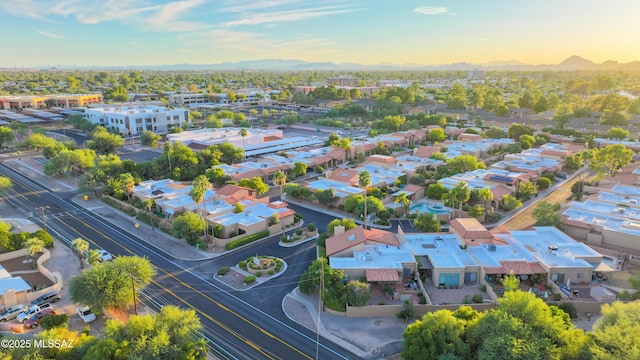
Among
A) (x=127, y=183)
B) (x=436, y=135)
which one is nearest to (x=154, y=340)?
(x=127, y=183)

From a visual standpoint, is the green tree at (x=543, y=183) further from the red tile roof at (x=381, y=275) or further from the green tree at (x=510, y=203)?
the red tile roof at (x=381, y=275)

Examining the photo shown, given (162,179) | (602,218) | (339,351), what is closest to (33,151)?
(162,179)

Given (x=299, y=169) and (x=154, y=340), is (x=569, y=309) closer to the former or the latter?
(x=154, y=340)

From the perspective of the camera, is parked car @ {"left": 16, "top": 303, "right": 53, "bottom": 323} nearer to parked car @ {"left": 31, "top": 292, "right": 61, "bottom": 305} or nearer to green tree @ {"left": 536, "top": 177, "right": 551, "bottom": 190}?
parked car @ {"left": 31, "top": 292, "right": 61, "bottom": 305}

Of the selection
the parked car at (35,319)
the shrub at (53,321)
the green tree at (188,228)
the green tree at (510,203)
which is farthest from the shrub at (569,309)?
the parked car at (35,319)

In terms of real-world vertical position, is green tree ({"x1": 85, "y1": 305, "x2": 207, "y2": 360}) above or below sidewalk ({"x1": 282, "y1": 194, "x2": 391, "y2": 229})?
above

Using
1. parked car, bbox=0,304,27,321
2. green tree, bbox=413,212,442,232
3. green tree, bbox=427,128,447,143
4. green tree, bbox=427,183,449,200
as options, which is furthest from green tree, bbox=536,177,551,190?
parked car, bbox=0,304,27,321
